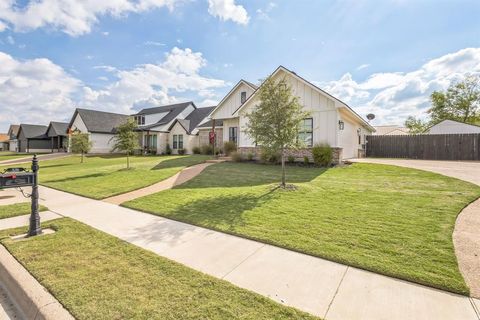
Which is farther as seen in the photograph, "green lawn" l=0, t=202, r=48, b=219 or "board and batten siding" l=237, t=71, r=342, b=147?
"board and batten siding" l=237, t=71, r=342, b=147

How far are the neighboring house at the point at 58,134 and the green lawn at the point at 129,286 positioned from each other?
4182 cm

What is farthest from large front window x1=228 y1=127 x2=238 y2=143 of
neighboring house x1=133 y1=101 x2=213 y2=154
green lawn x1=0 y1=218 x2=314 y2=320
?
green lawn x1=0 y1=218 x2=314 y2=320

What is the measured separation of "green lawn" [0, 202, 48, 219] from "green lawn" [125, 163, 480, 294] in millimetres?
2554

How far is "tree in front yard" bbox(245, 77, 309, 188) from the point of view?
27.6 feet

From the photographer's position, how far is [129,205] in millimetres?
7113

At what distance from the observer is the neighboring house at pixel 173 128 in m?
28.9

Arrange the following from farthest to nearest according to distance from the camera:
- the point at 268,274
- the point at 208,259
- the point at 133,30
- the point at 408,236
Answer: the point at 133,30 → the point at 408,236 → the point at 208,259 → the point at 268,274

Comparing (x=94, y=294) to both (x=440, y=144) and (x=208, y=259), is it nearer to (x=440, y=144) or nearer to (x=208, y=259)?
(x=208, y=259)

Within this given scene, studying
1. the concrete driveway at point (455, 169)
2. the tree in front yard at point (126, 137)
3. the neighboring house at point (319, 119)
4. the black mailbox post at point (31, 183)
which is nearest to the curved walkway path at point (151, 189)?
the black mailbox post at point (31, 183)

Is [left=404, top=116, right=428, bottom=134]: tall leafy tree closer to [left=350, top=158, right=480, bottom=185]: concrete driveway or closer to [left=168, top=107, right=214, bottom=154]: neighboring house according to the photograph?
[left=350, top=158, right=480, bottom=185]: concrete driveway

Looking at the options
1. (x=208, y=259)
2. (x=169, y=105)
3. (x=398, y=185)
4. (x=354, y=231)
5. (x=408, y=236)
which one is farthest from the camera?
(x=169, y=105)

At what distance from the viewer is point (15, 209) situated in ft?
21.8

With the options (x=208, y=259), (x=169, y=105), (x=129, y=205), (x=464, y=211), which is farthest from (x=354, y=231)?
(x=169, y=105)

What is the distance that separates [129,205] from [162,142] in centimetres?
2446
